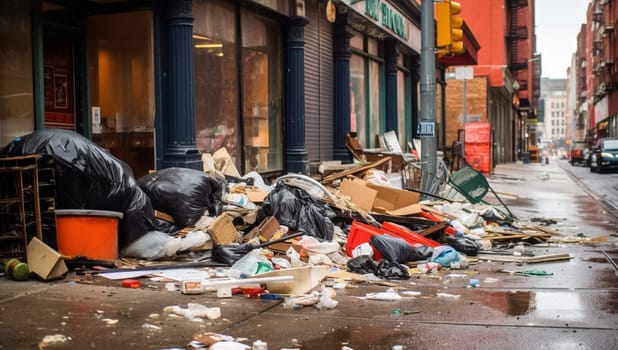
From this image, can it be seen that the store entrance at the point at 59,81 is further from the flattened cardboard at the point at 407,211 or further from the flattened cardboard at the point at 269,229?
the flattened cardboard at the point at 407,211

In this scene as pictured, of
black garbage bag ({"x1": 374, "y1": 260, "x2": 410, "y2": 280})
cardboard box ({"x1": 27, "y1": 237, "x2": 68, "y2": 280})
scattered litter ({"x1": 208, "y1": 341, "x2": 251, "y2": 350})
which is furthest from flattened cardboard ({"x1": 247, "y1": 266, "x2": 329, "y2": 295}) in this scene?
cardboard box ({"x1": 27, "y1": 237, "x2": 68, "y2": 280})

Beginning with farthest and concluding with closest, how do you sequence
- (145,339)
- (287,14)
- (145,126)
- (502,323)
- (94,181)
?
(287,14), (145,126), (94,181), (502,323), (145,339)

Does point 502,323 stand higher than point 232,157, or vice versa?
point 232,157

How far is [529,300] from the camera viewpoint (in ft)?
21.1

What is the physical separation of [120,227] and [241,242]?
1467 mm

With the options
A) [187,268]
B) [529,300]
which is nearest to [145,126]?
[187,268]

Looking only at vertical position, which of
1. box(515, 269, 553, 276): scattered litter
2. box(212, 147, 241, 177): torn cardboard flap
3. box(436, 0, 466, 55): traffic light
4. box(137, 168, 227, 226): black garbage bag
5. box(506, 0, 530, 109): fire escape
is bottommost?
box(515, 269, 553, 276): scattered litter

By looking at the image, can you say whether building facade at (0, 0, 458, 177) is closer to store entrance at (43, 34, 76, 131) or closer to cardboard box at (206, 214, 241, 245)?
store entrance at (43, 34, 76, 131)

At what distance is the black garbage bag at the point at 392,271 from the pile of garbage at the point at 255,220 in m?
0.01

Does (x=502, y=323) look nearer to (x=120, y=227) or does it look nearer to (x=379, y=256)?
(x=379, y=256)

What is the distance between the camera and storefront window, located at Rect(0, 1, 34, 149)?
895cm

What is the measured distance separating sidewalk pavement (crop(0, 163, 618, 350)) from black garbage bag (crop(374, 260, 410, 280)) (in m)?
0.11

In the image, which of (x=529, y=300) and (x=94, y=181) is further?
(x=94, y=181)

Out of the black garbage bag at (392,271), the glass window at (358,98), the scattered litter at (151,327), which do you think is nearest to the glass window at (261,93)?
the glass window at (358,98)
